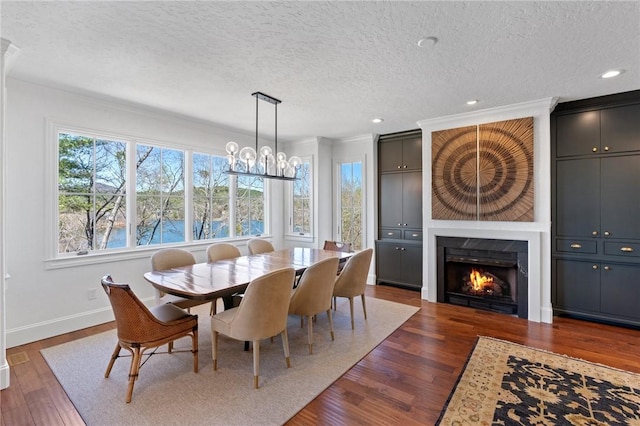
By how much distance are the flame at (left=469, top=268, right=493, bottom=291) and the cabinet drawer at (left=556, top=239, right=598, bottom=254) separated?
898mm

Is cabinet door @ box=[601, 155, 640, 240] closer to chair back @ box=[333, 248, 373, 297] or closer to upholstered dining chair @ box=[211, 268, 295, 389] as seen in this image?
chair back @ box=[333, 248, 373, 297]

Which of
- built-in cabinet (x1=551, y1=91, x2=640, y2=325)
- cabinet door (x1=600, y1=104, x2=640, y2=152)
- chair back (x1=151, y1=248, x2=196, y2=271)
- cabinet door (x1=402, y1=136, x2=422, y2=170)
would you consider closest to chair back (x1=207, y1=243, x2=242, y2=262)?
chair back (x1=151, y1=248, x2=196, y2=271)

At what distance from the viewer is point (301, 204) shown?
5770 millimetres

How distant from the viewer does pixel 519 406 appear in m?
2.00

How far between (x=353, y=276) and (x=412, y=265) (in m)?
1.97

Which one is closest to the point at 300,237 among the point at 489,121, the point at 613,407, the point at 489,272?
the point at 489,272

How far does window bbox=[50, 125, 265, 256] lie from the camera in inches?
133

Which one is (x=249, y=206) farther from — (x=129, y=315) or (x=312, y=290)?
(x=129, y=315)

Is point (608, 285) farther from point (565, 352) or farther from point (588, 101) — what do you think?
point (588, 101)

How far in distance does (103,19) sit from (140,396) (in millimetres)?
2605

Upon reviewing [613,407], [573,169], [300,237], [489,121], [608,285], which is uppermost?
[489,121]

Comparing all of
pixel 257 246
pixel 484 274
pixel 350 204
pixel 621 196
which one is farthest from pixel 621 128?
pixel 257 246

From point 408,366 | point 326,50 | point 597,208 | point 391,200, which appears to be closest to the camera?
point 326,50

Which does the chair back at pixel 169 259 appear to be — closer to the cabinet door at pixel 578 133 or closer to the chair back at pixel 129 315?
the chair back at pixel 129 315
